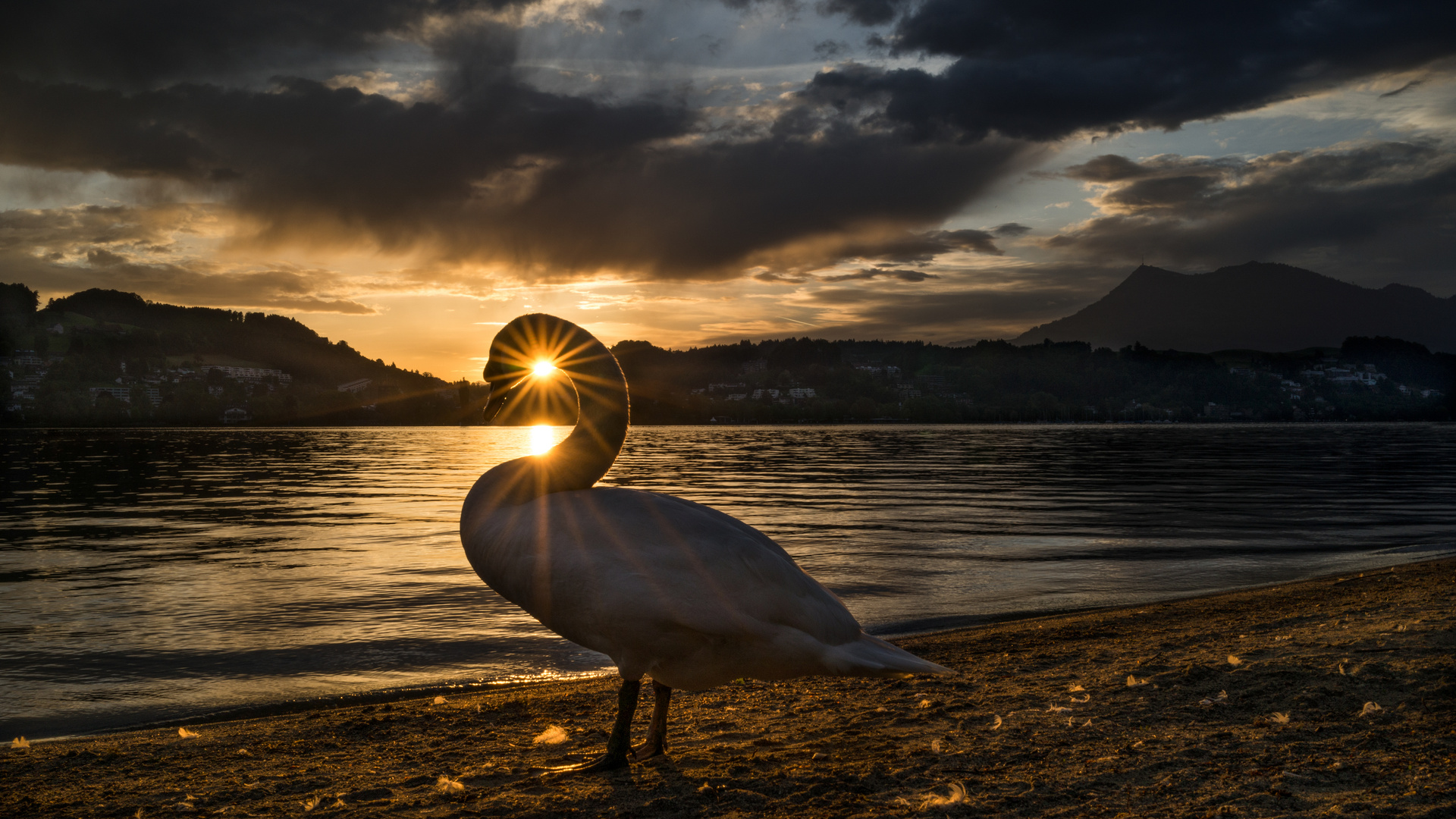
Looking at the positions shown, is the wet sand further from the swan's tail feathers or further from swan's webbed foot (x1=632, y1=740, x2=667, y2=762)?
the swan's tail feathers

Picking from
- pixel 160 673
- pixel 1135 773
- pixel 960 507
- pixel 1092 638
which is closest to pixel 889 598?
pixel 1092 638

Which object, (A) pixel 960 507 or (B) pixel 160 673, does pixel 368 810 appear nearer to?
(B) pixel 160 673

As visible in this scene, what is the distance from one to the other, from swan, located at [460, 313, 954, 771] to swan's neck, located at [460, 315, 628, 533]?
16 millimetres

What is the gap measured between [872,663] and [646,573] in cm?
128

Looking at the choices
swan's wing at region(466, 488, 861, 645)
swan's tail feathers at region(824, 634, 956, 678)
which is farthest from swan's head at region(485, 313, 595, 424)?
swan's tail feathers at region(824, 634, 956, 678)

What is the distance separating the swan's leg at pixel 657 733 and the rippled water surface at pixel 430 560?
358 centimetres

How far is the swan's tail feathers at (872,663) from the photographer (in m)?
4.40

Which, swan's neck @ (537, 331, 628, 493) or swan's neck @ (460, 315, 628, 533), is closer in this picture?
swan's neck @ (460, 315, 628, 533)

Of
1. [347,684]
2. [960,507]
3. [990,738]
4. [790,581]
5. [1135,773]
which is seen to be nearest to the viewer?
[1135,773]

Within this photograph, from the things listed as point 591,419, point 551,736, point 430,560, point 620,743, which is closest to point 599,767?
point 620,743

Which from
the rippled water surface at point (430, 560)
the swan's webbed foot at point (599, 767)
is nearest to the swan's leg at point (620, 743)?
the swan's webbed foot at point (599, 767)

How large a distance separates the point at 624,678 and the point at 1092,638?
593cm

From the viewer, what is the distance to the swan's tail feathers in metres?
4.40

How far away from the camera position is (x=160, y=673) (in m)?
Answer: 8.47
